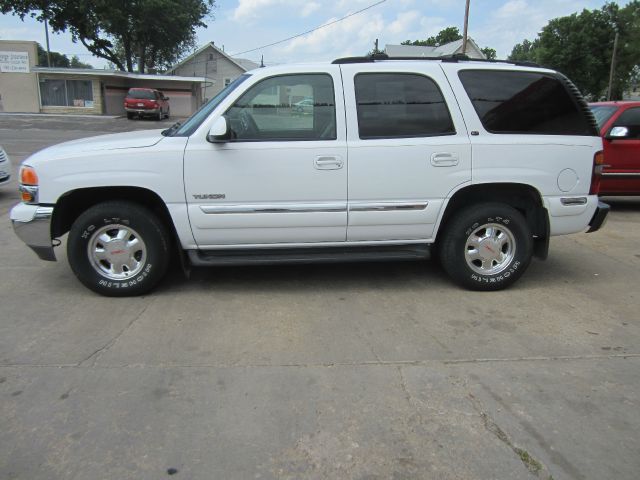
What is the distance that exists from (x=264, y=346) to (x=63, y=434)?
138 centimetres

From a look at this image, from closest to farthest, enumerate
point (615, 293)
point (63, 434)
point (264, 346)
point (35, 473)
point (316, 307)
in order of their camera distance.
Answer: point (35, 473), point (63, 434), point (264, 346), point (316, 307), point (615, 293)

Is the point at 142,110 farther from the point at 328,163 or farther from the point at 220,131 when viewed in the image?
the point at 328,163

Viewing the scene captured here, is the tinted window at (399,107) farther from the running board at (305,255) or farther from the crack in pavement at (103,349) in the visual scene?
the crack in pavement at (103,349)

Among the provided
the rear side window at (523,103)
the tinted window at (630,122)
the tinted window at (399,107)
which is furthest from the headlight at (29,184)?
the tinted window at (630,122)

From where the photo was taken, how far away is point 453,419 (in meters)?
2.86

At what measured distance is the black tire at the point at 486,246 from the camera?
183 inches

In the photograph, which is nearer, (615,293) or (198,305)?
(198,305)

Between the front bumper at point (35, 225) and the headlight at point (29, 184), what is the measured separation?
0.22ft

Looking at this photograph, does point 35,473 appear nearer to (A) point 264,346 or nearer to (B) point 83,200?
(A) point 264,346

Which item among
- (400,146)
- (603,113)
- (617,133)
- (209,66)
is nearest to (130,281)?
(400,146)

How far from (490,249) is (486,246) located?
0.05 metres

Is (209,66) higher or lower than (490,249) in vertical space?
higher

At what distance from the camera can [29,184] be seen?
170 inches

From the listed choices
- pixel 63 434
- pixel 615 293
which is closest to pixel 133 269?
pixel 63 434
